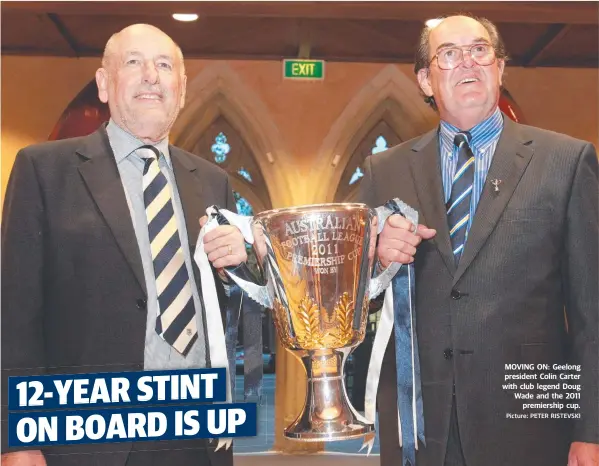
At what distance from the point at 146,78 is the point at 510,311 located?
826 mm

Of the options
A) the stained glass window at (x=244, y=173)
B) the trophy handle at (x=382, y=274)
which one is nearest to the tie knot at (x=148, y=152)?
the trophy handle at (x=382, y=274)

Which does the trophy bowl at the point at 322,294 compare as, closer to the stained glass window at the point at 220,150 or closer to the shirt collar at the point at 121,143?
the shirt collar at the point at 121,143

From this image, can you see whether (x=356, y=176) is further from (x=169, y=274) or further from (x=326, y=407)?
(x=326, y=407)

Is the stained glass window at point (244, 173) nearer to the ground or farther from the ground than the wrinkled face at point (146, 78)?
farther from the ground

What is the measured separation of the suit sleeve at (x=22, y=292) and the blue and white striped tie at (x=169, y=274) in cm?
21

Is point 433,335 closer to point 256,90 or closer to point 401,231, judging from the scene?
point 401,231

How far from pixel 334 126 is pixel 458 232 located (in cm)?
278

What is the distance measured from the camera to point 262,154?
13.2ft

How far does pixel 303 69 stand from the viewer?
4.03 m

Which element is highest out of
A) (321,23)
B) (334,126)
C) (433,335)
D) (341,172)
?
(321,23)

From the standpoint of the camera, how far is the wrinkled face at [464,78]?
5.02ft

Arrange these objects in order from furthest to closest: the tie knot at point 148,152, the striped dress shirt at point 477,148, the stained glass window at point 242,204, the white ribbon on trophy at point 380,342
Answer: the stained glass window at point 242,204, the tie knot at point 148,152, the striped dress shirt at point 477,148, the white ribbon on trophy at point 380,342

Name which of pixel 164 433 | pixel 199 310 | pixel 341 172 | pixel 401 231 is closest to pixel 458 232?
pixel 401 231

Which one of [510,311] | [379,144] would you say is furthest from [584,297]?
[379,144]
